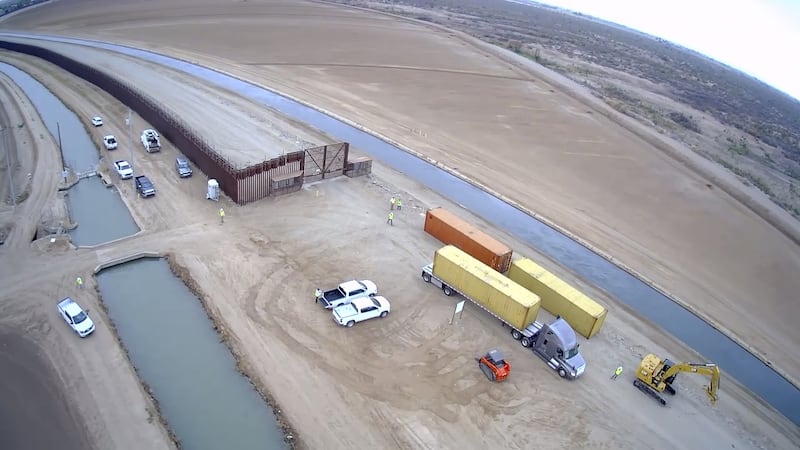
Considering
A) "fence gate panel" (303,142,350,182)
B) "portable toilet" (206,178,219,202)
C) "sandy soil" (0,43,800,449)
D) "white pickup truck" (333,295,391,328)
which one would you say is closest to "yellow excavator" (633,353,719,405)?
"sandy soil" (0,43,800,449)

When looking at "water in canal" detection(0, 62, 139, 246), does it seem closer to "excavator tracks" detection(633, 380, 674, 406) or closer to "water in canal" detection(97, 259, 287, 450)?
"water in canal" detection(97, 259, 287, 450)

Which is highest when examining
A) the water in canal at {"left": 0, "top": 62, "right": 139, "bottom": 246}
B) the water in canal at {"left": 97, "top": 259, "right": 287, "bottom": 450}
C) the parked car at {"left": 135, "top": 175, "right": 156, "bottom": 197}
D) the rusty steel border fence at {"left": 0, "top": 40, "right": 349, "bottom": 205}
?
the rusty steel border fence at {"left": 0, "top": 40, "right": 349, "bottom": 205}

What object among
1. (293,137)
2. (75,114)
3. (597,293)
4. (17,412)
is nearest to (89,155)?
(75,114)

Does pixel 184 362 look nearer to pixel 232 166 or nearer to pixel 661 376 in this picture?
pixel 232 166

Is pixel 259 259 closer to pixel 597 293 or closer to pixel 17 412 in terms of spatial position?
pixel 17 412

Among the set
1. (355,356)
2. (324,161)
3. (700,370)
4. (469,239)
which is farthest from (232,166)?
(700,370)

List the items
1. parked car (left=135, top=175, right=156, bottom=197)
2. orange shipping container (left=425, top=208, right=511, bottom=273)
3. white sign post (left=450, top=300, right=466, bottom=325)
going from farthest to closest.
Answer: parked car (left=135, top=175, right=156, bottom=197) → orange shipping container (left=425, top=208, right=511, bottom=273) → white sign post (left=450, top=300, right=466, bottom=325)

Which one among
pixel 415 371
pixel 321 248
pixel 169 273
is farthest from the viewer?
pixel 321 248
